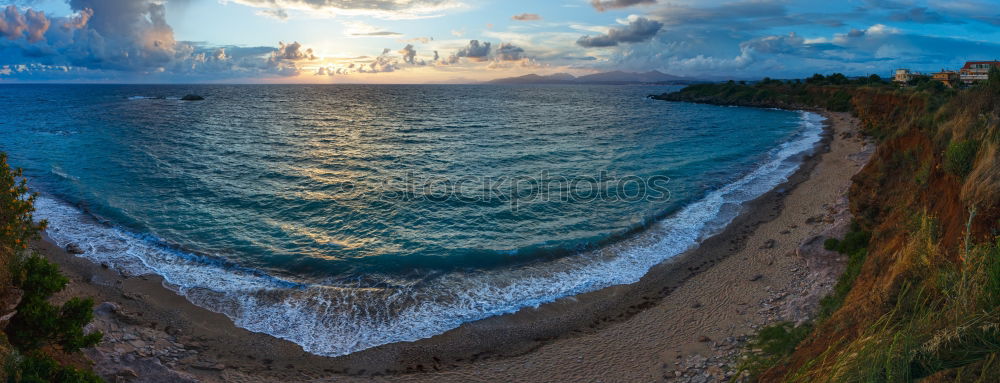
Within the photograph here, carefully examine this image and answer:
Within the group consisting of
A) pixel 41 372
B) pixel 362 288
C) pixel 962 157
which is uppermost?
pixel 962 157

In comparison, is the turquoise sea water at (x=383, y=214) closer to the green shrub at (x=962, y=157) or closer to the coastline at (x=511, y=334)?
the coastline at (x=511, y=334)

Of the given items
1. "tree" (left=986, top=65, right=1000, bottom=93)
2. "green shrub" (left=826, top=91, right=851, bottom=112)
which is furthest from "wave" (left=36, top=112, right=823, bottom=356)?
"green shrub" (left=826, top=91, right=851, bottom=112)

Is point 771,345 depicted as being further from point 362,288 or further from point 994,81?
point 994,81

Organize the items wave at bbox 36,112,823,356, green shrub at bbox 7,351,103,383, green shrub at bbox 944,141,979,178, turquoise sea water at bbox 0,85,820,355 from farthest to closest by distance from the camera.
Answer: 1. turquoise sea water at bbox 0,85,820,355
2. wave at bbox 36,112,823,356
3. green shrub at bbox 944,141,979,178
4. green shrub at bbox 7,351,103,383

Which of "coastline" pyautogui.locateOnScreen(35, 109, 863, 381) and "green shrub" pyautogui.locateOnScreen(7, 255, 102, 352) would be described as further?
"coastline" pyautogui.locateOnScreen(35, 109, 863, 381)

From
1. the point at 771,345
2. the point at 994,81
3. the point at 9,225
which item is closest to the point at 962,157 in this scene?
the point at 771,345

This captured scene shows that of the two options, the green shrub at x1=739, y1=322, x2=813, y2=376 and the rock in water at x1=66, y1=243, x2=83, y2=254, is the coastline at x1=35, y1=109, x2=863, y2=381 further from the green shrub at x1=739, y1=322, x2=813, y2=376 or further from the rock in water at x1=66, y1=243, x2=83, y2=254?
the green shrub at x1=739, y1=322, x2=813, y2=376
